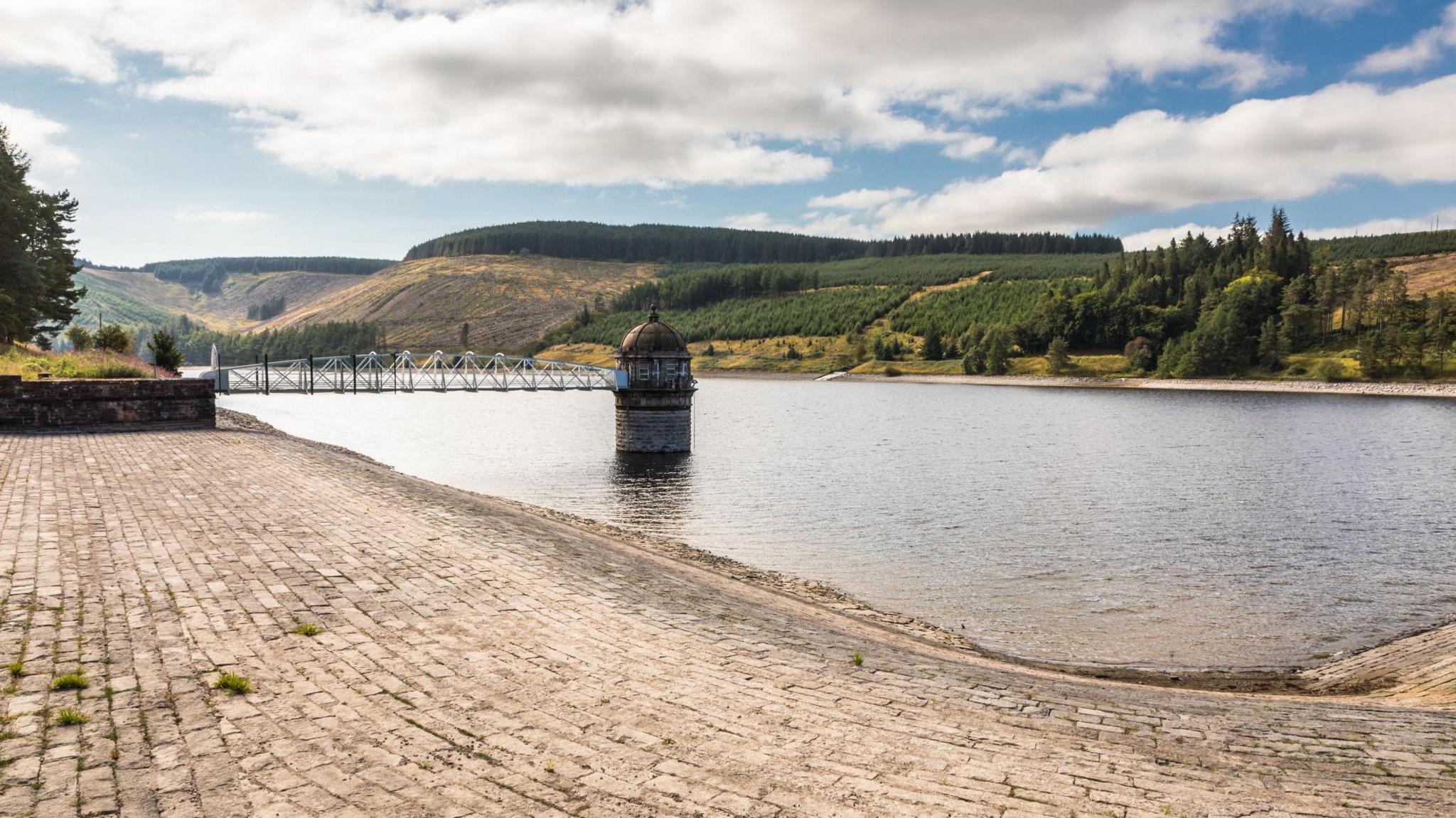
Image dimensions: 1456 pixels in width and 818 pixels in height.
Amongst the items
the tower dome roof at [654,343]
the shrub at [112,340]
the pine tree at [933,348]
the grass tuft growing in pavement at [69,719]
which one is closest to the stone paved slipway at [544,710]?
the grass tuft growing in pavement at [69,719]

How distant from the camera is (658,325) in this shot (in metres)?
54.0

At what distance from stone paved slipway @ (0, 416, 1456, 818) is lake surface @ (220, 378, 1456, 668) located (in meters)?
5.46

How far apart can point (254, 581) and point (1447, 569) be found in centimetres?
3133

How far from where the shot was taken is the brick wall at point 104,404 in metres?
28.2

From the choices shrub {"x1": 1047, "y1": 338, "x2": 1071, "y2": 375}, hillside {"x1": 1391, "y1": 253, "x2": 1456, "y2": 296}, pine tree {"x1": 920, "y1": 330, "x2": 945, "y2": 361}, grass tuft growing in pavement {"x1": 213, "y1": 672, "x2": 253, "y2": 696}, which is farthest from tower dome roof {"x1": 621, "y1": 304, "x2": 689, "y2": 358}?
hillside {"x1": 1391, "y1": 253, "x2": 1456, "y2": 296}

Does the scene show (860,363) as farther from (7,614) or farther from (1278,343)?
(7,614)

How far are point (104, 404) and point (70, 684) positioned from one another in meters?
27.9

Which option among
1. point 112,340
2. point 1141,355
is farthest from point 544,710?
point 1141,355

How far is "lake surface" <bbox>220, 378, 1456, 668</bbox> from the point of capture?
19469 mm

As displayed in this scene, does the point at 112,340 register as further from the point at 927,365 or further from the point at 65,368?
the point at 927,365

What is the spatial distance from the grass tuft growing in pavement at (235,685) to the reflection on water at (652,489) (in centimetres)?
2205

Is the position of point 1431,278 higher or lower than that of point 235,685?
higher

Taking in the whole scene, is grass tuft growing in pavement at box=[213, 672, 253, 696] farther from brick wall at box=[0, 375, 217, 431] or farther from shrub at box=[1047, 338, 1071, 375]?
shrub at box=[1047, 338, 1071, 375]

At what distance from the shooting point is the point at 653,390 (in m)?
52.6
